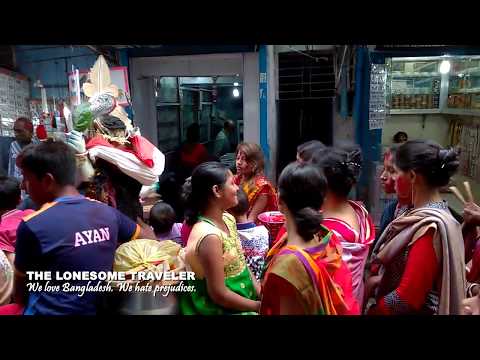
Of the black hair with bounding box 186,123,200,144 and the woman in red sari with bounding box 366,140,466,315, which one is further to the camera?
the black hair with bounding box 186,123,200,144

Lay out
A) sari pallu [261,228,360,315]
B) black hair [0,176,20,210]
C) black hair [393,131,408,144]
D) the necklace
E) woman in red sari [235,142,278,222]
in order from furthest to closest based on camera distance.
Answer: woman in red sari [235,142,278,222] → black hair [393,131,408,144] → black hair [0,176,20,210] → the necklace → sari pallu [261,228,360,315]

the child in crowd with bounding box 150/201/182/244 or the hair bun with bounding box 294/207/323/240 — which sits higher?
the hair bun with bounding box 294/207/323/240

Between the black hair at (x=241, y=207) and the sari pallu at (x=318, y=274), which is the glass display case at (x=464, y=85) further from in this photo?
the sari pallu at (x=318, y=274)

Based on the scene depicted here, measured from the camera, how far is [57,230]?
1.48 metres

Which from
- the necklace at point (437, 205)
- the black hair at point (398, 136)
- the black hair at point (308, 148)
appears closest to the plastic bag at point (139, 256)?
the black hair at point (308, 148)

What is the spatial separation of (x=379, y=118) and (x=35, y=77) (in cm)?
191

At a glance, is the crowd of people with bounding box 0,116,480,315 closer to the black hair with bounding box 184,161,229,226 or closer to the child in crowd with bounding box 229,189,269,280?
the black hair with bounding box 184,161,229,226

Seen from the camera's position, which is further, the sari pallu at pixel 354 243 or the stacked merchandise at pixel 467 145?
the stacked merchandise at pixel 467 145

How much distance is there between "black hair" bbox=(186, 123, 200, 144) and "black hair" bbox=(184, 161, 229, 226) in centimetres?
61

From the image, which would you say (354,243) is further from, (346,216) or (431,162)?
(431,162)

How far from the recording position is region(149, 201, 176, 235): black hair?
2191mm

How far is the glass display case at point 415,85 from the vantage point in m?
2.34

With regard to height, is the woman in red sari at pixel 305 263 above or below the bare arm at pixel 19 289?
above

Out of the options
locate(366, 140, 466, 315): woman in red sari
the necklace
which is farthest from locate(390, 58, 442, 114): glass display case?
the necklace
